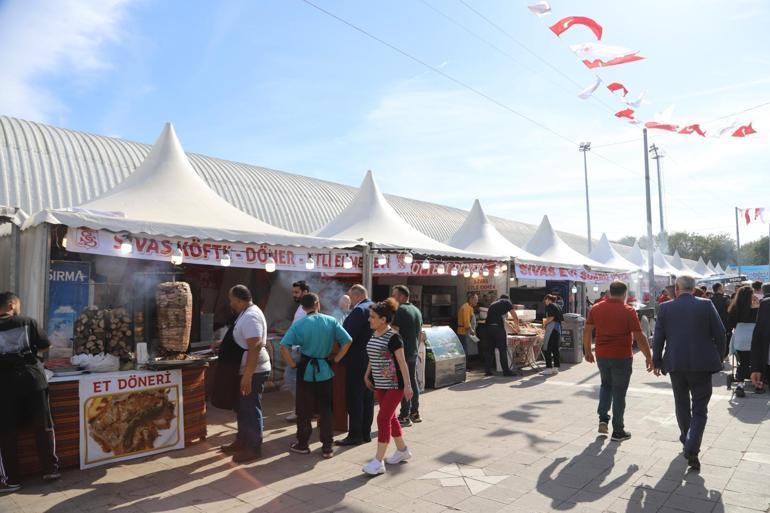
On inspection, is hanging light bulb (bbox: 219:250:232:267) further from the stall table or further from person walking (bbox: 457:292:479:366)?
person walking (bbox: 457:292:479:366)

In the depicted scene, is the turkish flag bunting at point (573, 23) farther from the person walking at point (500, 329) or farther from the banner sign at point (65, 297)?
the banner sign at point (65, 297)

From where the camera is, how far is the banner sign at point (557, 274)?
12094mm

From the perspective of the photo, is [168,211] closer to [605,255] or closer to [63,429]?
[63,429]

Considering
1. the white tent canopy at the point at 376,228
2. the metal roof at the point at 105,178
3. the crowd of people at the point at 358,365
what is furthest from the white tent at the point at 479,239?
the crowd of people at the point at 358,365

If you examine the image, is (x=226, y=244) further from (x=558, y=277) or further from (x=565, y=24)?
(x=558, y=277)

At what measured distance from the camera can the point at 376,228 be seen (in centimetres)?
1058

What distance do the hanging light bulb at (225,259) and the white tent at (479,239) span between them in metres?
8.00

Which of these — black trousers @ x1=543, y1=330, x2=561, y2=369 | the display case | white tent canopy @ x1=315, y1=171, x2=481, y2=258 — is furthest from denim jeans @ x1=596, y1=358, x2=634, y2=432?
black trousers @ x1=543, y1=330, x2=561, y2=369

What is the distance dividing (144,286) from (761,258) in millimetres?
97669

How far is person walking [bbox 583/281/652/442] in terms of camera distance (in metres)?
5.32

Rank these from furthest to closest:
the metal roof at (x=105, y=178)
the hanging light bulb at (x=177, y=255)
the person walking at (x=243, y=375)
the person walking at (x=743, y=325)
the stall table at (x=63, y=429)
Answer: the metal roof at (x=105, y=178), the person walking at (x=743, y=325), the hanging light bulb at (x=177, y=255), the person walking at (x=243, y=375), the stall table at (x=63, y=429)

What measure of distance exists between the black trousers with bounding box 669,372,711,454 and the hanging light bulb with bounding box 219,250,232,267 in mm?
5172

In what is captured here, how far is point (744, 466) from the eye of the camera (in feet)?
14.6

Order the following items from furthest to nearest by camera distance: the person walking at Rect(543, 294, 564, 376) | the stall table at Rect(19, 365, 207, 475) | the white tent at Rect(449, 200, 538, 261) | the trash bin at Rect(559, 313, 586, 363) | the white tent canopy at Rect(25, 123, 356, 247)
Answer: the white tent at Rect(449, 200, 538, 261), the trash bin at Rect(559, 313, 586, 363), the person walking at Rect(543, 294, 564, 376), the white tent canopy at Rect(25, 123, 356, 247), the stall table at Rect(19, 365, 207, 475)
